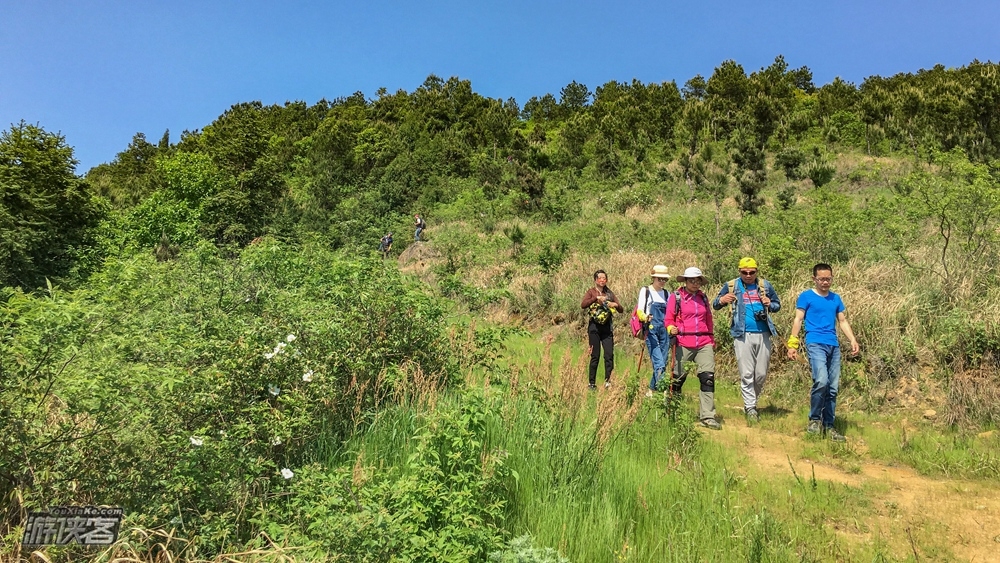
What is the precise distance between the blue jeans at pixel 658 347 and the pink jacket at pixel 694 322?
33.3 inches

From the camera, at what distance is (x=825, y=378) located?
17.8 ft

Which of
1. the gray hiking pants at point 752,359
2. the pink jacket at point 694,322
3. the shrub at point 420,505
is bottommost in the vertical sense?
the shrub at point 420,505

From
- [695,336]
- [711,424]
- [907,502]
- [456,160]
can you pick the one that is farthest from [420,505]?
[456,160]

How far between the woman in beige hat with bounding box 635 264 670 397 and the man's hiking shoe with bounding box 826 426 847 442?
1.91 metres

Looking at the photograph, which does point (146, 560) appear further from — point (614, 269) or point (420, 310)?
point (614, 269)

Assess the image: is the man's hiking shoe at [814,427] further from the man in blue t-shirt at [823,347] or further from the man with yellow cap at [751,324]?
the man with yellow cap at [751,324]

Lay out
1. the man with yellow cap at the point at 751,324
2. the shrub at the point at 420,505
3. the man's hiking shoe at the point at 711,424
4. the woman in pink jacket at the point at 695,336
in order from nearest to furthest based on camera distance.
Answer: the shrub at the point at 420,505 < the man's hiking shoe at the point at 711,424 < the woman in pink jacket at the point at 695,336 < the man with yellow cap at the point at 751,324

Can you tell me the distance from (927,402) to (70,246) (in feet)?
71.4

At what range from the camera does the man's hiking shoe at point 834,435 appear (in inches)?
213

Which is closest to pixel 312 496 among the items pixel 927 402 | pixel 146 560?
pixel 146 560

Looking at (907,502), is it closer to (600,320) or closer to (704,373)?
(704,373)

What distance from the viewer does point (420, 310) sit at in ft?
17.3

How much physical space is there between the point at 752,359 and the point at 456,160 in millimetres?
31129
